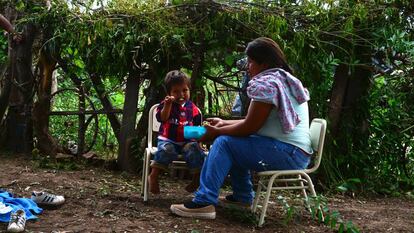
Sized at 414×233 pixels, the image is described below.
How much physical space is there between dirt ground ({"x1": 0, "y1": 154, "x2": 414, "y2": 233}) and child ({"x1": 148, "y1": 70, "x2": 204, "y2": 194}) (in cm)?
29

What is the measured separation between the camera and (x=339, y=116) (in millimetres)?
5270

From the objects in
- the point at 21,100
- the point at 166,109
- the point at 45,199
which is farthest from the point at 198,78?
the point at 21,100

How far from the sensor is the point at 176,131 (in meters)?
4.16

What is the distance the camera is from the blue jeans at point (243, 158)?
3.46m

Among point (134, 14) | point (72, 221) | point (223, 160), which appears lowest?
point (72, 221)

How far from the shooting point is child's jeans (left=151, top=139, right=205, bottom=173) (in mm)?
3961

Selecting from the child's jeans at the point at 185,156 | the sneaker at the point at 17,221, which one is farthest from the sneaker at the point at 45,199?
the child's jeans at the point at 185,156

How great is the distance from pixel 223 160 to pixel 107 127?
282 centimetres

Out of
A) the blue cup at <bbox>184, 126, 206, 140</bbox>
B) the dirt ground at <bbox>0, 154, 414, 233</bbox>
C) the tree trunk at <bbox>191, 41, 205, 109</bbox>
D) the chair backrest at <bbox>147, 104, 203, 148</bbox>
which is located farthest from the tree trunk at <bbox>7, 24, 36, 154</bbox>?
the blue cup at <bbox>184, 126, 206, 140</bbox>

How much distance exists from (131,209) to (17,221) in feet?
2.93

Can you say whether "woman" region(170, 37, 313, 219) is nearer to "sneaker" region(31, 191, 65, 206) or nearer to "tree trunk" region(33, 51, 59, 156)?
"sneaker" region(31, 191, 65, 206)

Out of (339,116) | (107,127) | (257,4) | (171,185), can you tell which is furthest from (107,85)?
(339,116)

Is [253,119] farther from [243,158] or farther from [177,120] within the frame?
[177,120]

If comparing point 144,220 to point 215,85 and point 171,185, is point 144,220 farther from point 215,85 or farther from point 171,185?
point 215,85
